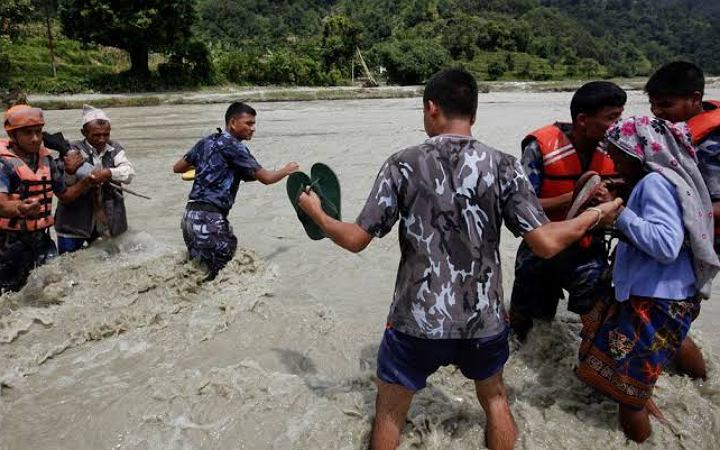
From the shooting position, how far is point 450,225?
7.66 ft

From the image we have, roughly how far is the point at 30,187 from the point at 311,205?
3.32 m

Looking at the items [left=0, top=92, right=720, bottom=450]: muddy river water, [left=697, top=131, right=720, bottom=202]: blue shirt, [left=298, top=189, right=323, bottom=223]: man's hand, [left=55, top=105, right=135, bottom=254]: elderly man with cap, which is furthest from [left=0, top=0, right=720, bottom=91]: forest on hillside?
[left=697, top=131, right=720, bottom=202]: blue shirt

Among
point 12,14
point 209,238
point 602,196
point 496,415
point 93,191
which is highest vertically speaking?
point 12,14

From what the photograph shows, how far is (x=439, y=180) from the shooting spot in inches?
91.0

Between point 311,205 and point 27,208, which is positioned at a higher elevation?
point 311,205

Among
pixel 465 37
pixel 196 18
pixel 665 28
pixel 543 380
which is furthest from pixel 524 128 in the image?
pixel 665 28

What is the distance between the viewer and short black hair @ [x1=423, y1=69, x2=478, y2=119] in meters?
2.32

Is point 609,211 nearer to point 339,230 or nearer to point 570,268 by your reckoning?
point 570,268

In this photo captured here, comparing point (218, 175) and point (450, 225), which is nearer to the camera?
point (450, 225)

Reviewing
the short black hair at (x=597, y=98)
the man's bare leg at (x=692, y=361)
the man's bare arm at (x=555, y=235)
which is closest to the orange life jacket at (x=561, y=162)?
the short black hair at (x=597, y=98)

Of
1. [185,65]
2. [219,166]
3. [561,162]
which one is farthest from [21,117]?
[185,65]

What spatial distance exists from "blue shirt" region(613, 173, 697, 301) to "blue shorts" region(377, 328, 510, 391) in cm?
74

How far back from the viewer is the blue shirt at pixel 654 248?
2.46 m

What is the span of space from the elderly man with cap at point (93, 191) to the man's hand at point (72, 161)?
42 mm
